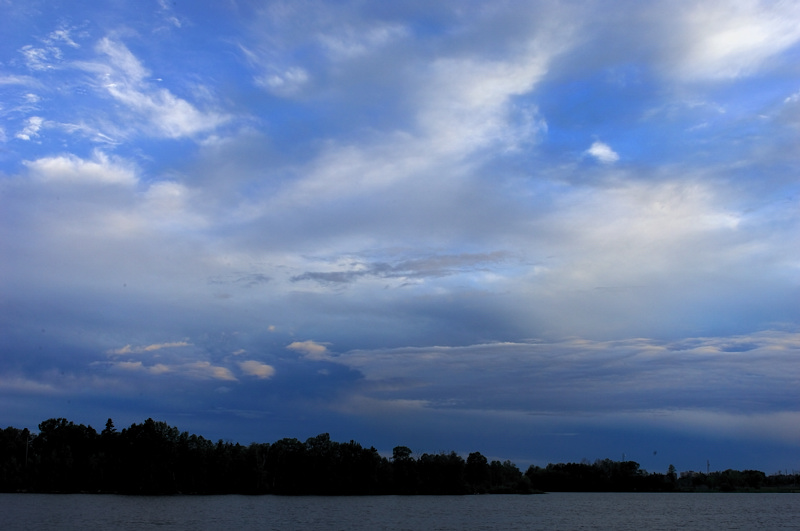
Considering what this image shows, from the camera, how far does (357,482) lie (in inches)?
6865

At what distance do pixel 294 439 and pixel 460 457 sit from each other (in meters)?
52.1

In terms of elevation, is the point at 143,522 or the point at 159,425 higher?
the point at 159,425

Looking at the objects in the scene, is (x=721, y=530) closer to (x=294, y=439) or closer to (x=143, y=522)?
(x=143, y=522)

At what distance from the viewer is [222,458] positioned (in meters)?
164

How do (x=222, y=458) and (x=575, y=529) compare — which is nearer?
(x=575, y=529)

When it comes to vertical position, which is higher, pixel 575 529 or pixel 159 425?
pixel 159 425

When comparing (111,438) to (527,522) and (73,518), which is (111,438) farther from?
(527,522)

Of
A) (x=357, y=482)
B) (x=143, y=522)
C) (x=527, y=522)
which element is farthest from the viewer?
(x=357, y=482)

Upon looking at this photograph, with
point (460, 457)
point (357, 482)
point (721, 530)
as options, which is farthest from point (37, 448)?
point (721, 530)

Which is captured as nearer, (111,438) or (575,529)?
(575,529)

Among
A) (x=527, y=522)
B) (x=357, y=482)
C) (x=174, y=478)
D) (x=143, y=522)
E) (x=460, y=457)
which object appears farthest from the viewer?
(x=460, y=457)

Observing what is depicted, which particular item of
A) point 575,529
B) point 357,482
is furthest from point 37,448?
point 575,529

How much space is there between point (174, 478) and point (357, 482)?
47.4 metres

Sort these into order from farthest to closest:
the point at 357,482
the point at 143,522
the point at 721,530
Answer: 1. the point at 357,482
2. the point at 721,530
3. the point at 143,522
